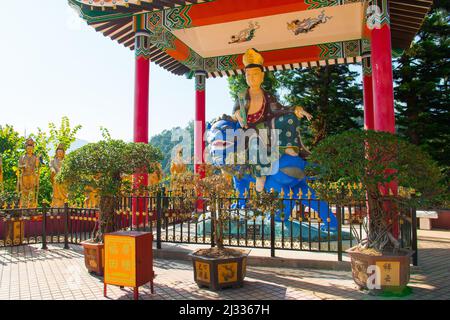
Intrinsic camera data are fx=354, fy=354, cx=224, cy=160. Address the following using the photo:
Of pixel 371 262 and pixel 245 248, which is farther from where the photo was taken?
pixel 245 248

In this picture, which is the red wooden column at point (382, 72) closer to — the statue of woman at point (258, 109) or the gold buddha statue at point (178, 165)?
the statue of woman at point (258, 109)

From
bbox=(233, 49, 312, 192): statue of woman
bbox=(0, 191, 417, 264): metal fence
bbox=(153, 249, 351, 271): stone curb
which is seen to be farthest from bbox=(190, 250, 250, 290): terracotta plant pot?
bbox=(233, 49, 312, 192): statue of woman

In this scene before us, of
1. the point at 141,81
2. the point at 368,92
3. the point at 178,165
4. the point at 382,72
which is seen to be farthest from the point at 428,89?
the point at 141,81

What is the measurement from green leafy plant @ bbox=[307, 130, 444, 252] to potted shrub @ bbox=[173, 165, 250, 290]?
1583 mm

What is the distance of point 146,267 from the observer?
5230mm

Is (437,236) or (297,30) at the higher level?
(297,30)

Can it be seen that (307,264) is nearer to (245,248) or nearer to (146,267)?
(245,248)

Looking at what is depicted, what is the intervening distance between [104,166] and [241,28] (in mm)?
8456

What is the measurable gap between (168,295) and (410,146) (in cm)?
419

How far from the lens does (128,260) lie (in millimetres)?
5082

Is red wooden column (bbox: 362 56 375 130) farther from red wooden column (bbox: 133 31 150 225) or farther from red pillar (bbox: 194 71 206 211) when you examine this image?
red wooden column (bbox: 133 31 150 225)

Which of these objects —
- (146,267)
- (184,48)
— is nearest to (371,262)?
(146,267)

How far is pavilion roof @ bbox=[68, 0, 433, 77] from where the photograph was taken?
10.1 m

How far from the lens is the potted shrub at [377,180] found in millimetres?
5121
